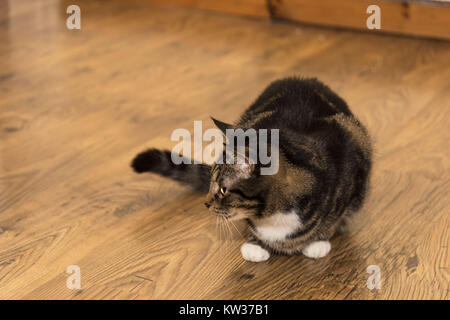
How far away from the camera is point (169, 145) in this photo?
2.15m

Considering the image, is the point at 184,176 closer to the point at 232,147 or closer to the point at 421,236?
the point at 232,147

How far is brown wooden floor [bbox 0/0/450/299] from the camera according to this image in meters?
1.53

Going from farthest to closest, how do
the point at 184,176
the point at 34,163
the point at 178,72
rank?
the point at 178,72
the point at 34,163
the point at 184,176

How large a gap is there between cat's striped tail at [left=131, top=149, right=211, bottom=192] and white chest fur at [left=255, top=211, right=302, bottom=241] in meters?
0.33

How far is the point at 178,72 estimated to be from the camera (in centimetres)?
273

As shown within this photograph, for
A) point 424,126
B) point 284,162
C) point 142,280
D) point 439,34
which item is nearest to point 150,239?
point 142,280

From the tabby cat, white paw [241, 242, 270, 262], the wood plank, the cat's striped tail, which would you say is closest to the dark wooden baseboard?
the wood plank

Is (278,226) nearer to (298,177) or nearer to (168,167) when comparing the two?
(298,177)

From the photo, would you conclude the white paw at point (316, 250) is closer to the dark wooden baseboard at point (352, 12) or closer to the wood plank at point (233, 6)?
the dark wooden baseboard at point (352, 12)

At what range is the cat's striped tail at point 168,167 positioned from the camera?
1.80m

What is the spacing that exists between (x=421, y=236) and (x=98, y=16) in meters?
2.24

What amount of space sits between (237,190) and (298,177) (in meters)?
0.14

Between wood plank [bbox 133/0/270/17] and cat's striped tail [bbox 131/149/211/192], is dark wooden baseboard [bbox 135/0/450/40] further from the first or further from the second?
cat's striped tail [bbox 131/149/211/192]

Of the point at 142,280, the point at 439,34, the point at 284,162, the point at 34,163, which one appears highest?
the point at 439,34
